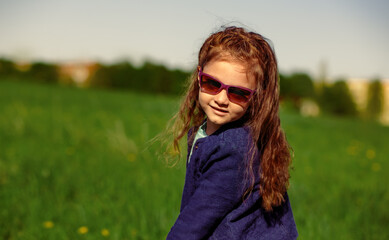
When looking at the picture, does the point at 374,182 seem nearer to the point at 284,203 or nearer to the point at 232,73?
the point at 284,203

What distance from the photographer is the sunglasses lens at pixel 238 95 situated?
1.25 meters

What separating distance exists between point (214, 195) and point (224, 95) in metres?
0.35

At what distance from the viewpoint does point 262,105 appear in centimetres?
132

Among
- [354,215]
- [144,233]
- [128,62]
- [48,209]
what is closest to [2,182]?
[48,209]

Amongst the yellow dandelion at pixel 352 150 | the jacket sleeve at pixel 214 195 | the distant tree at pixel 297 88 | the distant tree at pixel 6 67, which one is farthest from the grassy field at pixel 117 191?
the distant tree at pixel 6 67

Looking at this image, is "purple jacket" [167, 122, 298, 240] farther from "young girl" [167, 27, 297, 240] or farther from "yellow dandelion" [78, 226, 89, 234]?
"yellow dandelion" [78, 226, 89, 234]

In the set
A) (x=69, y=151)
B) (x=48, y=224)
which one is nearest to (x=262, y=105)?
(x=48, y=224)

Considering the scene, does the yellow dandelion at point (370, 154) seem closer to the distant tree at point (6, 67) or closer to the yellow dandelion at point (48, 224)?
the yellow dandelion at point (48, 224)

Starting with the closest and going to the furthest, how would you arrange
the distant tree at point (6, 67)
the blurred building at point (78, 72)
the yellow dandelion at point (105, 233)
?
1. the yellow dandelion at point (105, 233)
2. the distant tree at point (6, 67)
3. the blurred building at point (78, 72)

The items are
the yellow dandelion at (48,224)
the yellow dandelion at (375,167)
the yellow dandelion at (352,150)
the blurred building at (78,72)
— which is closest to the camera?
the yellow dandelion at (48,224)

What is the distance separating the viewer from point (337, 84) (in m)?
28.9

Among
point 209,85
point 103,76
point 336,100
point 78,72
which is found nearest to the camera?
point 209,85

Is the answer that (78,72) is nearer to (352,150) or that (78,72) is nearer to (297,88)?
(297,88)

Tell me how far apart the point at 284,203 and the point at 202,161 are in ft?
1.39
